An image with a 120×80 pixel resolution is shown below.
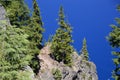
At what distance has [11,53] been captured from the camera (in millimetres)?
16703

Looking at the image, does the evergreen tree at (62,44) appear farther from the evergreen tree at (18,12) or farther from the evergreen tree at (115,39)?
the evergreen tree at (115,39)

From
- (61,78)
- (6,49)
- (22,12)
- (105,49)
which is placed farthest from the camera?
(105,49)

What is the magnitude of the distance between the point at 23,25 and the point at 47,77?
11518 mm

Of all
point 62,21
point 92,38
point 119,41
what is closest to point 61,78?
point 62,21

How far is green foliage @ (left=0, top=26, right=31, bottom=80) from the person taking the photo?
647 inches

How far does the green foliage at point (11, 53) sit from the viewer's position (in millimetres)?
16422

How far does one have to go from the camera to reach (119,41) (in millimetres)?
21609

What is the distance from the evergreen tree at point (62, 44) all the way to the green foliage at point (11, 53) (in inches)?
1700

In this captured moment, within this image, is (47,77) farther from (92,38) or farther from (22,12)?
(92,38)

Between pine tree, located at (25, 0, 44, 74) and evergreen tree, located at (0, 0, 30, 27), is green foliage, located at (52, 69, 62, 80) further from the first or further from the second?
evergreen tree, located at (0, 0, 30, 27)

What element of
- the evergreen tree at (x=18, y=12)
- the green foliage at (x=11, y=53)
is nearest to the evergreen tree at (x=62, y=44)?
the evergreen tree at (x=18, y=12)

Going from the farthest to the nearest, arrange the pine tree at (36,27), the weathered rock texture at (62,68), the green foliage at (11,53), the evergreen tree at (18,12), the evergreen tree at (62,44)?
the evergreen tree at (62,44), the weathered rock texture at (62,68), the pine tree at (36,27), the evergreen tree at (18,12), the green foliage at (11,53)

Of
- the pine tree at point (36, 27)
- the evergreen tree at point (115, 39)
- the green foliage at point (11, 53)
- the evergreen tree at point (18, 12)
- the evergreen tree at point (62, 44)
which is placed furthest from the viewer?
the evergreen tree at point (62, 44)

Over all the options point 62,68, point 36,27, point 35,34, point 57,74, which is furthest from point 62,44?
point 35,34
